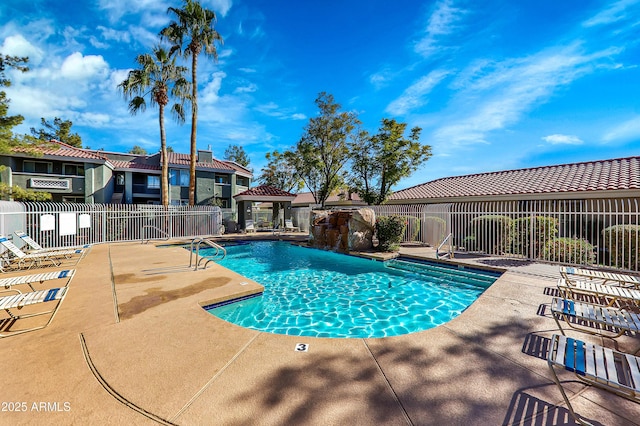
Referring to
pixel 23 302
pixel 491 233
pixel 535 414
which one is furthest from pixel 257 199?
pixel 535 414

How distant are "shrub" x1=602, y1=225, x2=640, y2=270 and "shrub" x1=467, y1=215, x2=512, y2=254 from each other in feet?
8.59

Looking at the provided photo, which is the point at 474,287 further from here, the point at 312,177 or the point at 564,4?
the point at 312,177

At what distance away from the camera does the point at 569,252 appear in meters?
8.14

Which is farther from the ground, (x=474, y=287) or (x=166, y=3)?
(x=166, y=3)

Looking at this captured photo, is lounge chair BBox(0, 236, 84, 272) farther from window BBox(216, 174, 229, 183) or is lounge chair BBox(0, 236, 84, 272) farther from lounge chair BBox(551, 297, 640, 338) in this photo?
window BBox(216, 174, 229, 183)

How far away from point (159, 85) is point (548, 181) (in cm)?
2414

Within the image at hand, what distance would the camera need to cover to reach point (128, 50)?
15969 mm

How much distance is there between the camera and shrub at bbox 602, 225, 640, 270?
6992mm

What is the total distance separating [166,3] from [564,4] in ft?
67.8

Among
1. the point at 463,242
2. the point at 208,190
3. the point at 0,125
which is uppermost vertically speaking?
the point at 0,125

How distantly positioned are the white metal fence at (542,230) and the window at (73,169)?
23.0 m

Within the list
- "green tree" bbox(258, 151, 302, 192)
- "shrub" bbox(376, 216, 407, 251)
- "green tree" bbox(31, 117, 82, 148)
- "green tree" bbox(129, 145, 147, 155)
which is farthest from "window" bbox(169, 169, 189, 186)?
"green tree" bbox(129, 145, 147, 155)

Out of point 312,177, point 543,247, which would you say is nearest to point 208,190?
point 312,177

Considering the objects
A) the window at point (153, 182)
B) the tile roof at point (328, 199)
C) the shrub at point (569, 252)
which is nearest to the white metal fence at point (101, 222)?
the window at point (153, 182)
